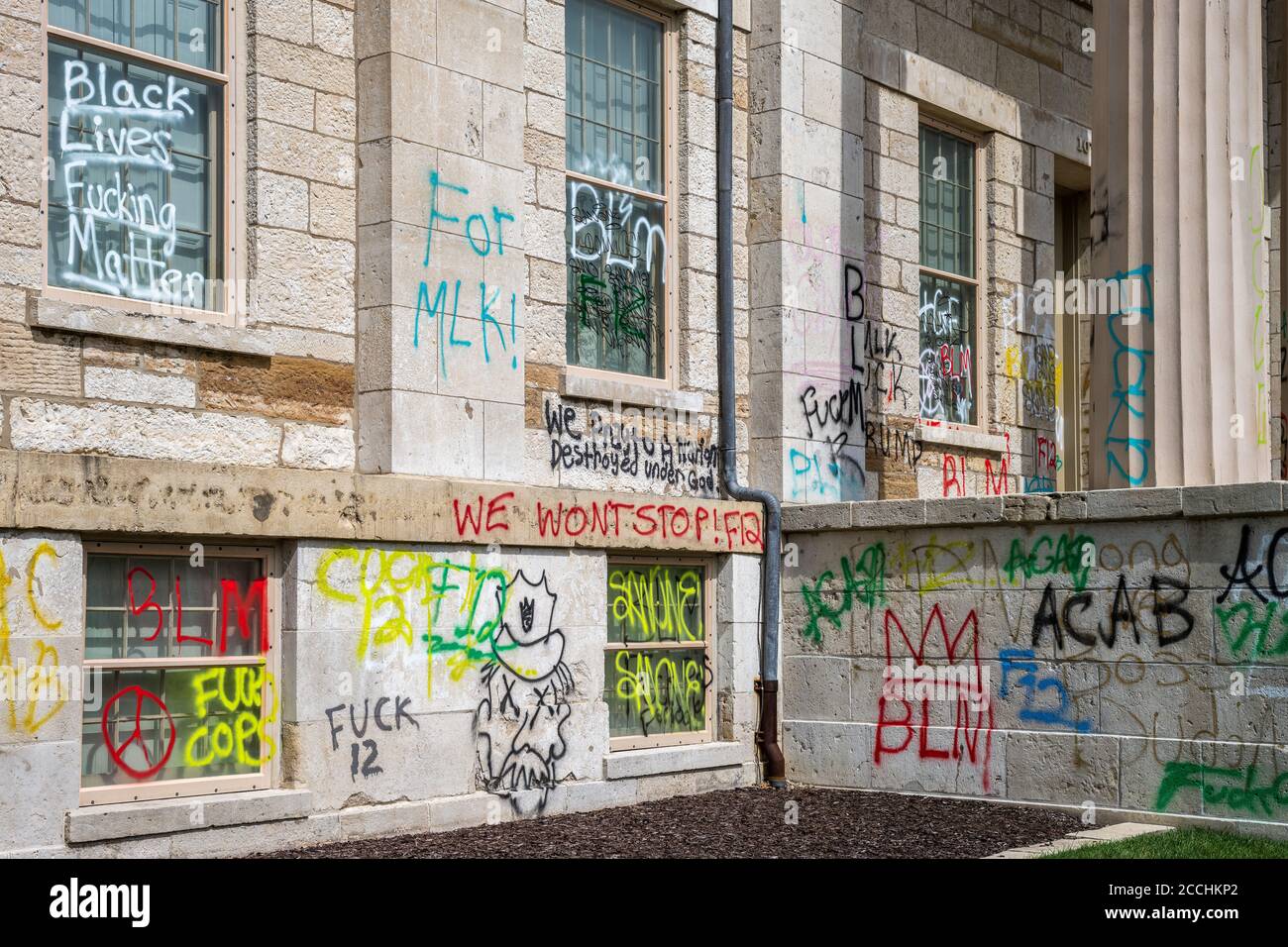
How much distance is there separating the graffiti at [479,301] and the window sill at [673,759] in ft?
9.37

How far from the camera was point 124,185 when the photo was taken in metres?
8.61

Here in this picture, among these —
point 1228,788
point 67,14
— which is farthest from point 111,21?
point 1228,788

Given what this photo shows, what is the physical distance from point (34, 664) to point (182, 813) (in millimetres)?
1167

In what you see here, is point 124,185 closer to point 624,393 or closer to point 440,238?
point 440,238

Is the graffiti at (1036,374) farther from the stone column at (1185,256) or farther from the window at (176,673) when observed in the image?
the window at (176,673)

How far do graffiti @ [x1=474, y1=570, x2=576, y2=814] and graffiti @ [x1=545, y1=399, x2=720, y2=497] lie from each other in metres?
1.00

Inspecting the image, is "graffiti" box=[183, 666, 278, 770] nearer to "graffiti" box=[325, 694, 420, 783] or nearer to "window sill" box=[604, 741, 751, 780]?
"graffiti" box=[325, 694, 420, 783]

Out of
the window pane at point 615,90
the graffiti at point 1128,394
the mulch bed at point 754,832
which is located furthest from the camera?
the window pane at point 615,90

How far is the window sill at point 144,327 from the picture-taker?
8.07 meters

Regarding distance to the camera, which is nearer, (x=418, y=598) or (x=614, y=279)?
(x=418, y=598)

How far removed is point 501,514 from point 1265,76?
13.6 meters

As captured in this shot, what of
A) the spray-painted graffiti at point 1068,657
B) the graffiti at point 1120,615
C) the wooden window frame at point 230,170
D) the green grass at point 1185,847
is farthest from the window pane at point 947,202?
the wooden window frame at point 230,170

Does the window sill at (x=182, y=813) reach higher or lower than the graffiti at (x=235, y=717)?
lower

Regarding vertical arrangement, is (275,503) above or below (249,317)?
below
